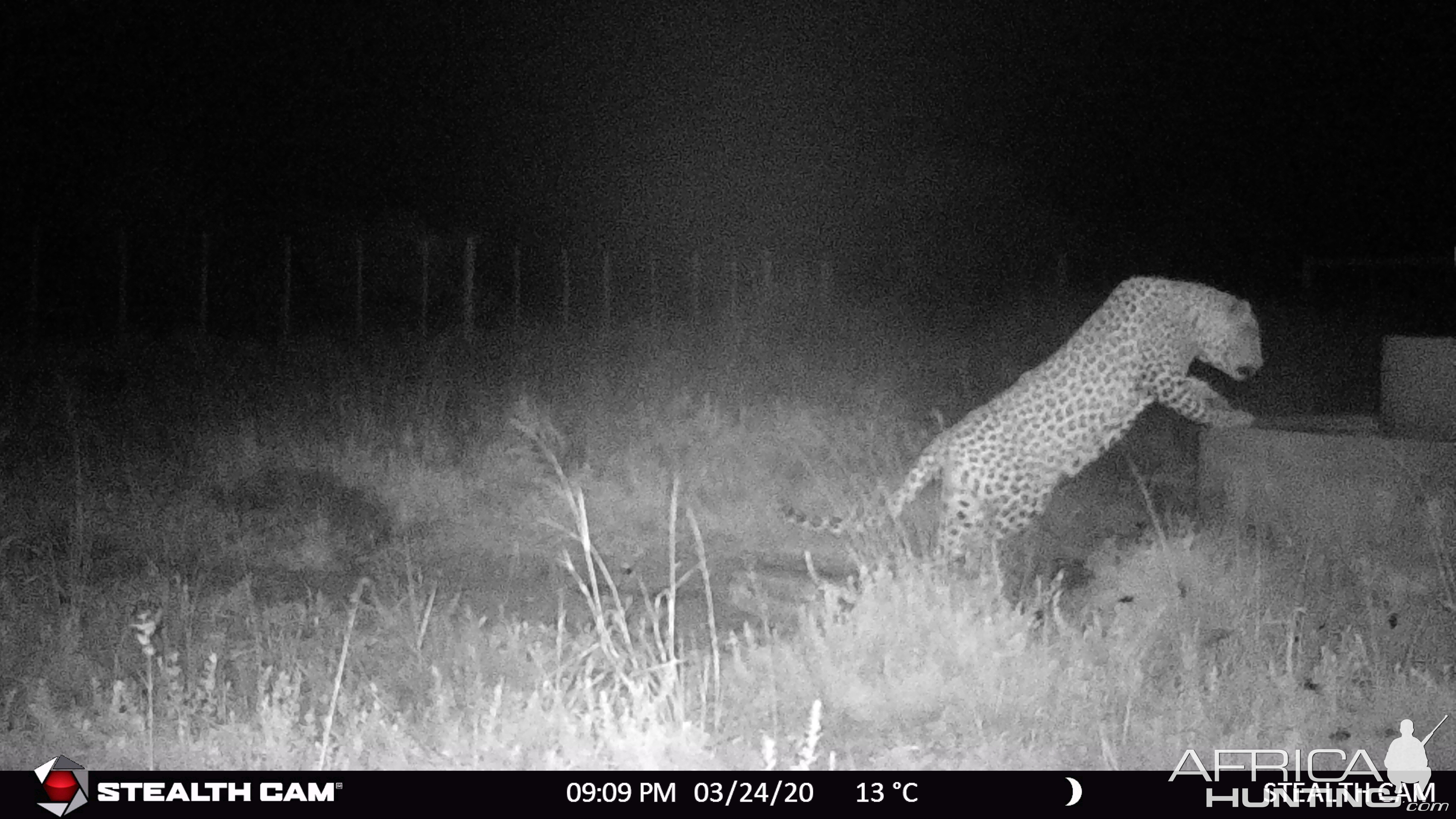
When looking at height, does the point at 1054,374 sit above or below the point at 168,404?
above

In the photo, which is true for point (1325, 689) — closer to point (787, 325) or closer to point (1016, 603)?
point (1016, 603)

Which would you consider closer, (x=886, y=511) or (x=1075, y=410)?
(x=886, y=511)

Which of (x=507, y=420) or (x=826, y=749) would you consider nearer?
(x=826, y=749)

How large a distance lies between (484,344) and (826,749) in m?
11.0

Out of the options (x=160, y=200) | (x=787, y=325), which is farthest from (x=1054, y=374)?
(x=160, y=200)

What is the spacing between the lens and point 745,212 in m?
32.5

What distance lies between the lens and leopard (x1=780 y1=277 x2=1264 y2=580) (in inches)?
260

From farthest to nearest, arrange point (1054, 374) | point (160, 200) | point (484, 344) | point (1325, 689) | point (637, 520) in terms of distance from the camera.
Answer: point (160, 200)
point (484, 344)
point (637, 520)
point (1054, 374)
point (1325, 689)

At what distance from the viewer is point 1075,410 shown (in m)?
6.86

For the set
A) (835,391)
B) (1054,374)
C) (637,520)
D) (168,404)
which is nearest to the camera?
(1054,374)

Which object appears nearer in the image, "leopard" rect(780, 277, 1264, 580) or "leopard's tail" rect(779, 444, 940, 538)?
"leopard's tail" rect(779, 444, 940, 538)

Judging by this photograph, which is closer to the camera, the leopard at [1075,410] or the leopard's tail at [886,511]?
the leopard's tail at [886,511]

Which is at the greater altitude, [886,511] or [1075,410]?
[1075,410]

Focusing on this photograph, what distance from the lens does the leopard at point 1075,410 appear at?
21.7ft
